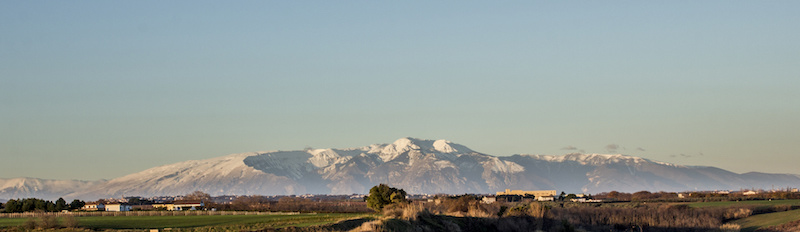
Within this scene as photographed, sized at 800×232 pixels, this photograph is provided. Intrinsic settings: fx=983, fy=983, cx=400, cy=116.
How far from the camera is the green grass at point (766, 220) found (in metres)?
123

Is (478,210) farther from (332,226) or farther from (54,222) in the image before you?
(54,222)

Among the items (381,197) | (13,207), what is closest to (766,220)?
(381,197)

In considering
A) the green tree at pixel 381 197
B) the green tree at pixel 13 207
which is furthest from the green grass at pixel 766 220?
the green tree at pixel 13 207

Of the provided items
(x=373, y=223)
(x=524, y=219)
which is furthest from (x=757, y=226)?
(x=373, y=223)

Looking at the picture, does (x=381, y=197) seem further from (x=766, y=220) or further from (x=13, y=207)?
(x=13, y=207)

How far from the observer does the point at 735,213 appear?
142 meters

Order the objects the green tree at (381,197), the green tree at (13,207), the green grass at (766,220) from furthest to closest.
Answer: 1. the green tree at (13,207)
2. the green tree at (381,197)
3. the green grass at (766,220)

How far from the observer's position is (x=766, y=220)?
12925cm

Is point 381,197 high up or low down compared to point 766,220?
up

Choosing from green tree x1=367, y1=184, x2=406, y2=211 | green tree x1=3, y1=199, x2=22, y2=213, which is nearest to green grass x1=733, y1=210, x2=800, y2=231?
green tree x1=367, y1=184, x2=406, y2=211

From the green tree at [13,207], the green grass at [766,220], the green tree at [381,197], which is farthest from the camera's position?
the green tree at [13,207]

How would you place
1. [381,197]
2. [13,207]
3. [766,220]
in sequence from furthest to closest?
[13,207]
[381,197]
[766,220]

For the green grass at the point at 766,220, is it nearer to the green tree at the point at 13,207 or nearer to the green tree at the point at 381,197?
the green tree at the point at 381,197

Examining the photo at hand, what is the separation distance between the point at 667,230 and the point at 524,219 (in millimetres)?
27146
